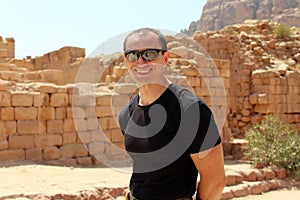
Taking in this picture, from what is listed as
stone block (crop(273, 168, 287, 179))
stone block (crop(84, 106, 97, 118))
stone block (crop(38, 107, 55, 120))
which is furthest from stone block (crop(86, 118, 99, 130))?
stone block (crop(273, 168, 287, 179))

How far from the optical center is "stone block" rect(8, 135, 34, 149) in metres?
8.81

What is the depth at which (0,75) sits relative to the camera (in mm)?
11234

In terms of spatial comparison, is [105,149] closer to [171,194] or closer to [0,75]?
[0,75]

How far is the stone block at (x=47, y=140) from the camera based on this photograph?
9116 mm

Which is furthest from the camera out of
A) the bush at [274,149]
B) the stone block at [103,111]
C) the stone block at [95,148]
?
the bush at [274,149]

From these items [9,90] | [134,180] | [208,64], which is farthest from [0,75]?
[134,180]

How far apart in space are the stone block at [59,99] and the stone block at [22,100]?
1.69 ft

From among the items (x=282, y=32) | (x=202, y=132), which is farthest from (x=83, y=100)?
(x=282, y=32)

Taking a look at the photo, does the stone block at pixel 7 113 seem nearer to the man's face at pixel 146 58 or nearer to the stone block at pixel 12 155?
the stone block at pixel 12 155

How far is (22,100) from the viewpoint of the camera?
29.7ft

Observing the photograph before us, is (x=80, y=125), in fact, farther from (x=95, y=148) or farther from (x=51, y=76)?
(x=51, y=76)

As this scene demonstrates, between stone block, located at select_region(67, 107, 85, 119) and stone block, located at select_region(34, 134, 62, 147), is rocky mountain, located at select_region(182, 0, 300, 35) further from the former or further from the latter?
stone block, located at select_region(34, 134, 62, 147)

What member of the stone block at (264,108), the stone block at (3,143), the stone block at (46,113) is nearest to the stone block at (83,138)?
the stone block at (46,113)

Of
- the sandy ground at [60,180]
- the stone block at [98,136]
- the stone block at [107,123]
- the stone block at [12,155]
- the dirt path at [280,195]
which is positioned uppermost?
the stone block at [107,123]
